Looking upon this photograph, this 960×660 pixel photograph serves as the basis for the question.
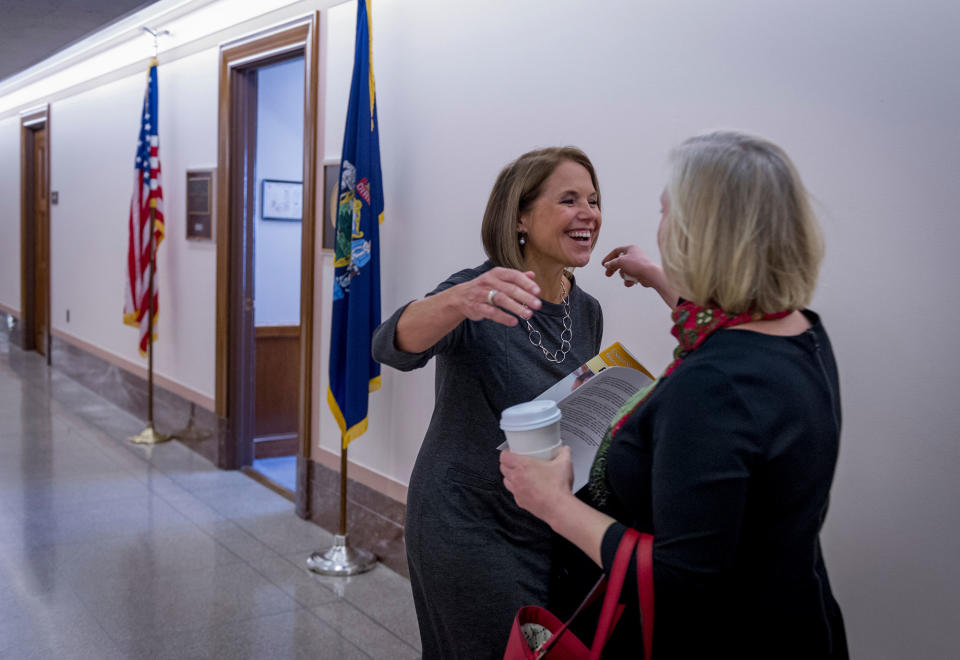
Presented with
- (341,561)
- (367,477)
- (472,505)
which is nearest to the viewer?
(472,505)

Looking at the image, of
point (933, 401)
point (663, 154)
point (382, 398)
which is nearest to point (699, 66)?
point (663, 154)

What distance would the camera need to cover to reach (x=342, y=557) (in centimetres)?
415

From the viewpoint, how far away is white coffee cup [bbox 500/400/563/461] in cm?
137

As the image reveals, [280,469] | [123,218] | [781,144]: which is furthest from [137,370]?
[781,144]

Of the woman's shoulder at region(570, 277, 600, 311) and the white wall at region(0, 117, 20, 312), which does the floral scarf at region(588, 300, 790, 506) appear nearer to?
the woman's shoulder at region(570, 277, 600, 311)

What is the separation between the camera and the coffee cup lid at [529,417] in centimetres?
137

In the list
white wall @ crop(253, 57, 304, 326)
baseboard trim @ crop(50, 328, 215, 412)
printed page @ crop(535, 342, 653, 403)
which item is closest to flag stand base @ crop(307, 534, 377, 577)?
baseboard trim @ crop(50, 328, 215, 412)

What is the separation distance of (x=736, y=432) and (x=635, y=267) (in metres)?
0.94

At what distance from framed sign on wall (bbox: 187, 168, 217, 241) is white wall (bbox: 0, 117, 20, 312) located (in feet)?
19.8

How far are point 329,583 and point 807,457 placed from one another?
3.17m

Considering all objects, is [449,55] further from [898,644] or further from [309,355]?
[898,644]

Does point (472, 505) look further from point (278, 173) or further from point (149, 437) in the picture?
point (149, 437)

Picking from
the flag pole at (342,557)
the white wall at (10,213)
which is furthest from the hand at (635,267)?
the white wall at (10,213)

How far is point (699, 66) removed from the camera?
8.71 ft
